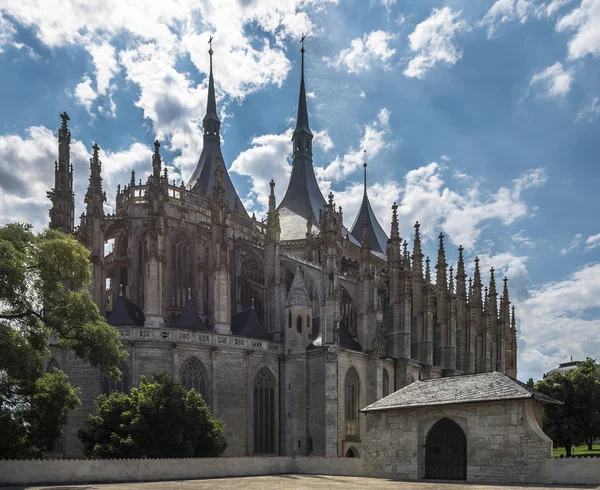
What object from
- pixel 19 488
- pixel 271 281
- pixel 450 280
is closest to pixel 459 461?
pixel 19 488

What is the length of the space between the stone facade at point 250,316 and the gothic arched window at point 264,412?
89mm

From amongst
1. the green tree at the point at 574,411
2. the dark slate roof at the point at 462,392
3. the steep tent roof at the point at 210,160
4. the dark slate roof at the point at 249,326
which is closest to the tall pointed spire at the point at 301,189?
the steep tent roof at the point at 210,160

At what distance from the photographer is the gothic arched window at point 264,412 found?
4147 cm

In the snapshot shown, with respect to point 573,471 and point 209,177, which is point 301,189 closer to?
point 209,177

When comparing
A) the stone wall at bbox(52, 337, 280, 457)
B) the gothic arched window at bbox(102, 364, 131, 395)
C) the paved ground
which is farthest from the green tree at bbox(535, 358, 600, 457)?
the gothic arched window at bbox(102, 364, 131, 395)

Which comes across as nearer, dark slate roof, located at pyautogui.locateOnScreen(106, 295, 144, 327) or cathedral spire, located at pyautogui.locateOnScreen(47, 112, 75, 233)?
dark slate roof, located at pyautogui.locateOnScreen(106, 295, 144, 327)

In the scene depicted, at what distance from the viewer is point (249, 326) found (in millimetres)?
44000

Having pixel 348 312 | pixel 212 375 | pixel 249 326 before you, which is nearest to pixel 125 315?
pixel 212 375

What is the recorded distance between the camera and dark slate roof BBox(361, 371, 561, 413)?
22.9 m

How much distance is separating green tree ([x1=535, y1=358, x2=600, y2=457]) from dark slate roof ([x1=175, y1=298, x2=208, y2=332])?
2462 cm

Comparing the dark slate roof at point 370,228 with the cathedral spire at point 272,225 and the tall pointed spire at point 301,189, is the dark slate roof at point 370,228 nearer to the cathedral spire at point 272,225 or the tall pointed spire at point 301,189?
the tall pointed spire at point 301,189

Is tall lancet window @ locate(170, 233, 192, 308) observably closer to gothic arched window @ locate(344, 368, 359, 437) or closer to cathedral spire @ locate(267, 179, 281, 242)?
cathedral spire @ locate(267, 179, 281, 242)

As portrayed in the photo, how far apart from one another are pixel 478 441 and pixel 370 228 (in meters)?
58.0

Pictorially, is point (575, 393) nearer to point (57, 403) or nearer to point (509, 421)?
point (509, 421)
